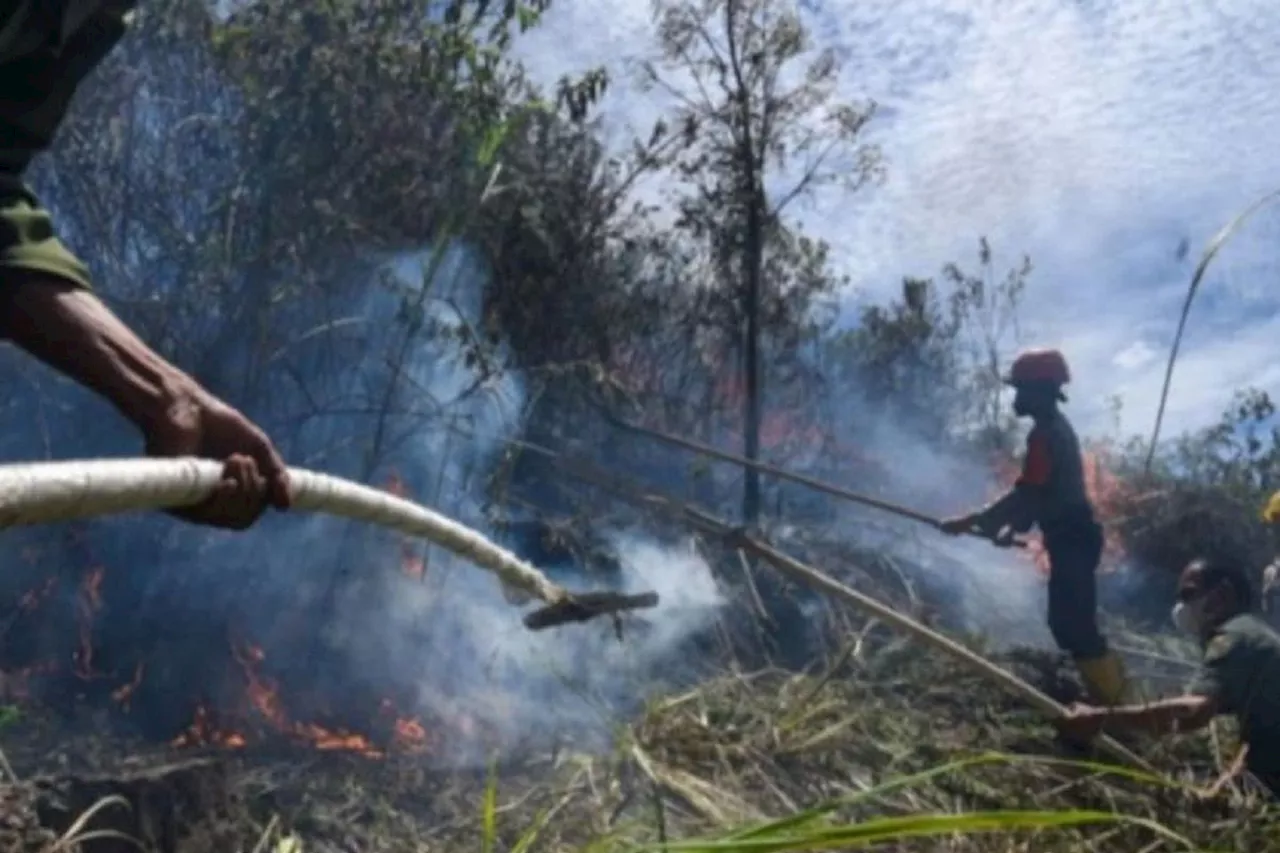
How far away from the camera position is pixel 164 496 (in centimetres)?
124

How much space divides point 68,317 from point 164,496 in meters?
0.43

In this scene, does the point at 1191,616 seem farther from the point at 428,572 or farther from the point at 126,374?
the point at 126,374

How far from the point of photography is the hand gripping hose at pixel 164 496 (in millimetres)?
958

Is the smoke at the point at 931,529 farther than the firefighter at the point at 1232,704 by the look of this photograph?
Yes

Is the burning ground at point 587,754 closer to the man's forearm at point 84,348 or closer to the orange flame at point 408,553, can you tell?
the orange flame at point 408,553

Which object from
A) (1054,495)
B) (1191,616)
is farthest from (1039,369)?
(1191,616)

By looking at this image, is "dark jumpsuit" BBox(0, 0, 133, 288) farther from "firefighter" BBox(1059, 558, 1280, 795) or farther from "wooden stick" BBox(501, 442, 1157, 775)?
"firefighter" BBox(1059, 558, 1280, 795)

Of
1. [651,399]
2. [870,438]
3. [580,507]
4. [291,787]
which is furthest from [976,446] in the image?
[291,787]

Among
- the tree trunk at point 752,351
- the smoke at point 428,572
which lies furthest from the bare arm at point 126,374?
the tree trunk at point 752,351

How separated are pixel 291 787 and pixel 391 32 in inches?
172

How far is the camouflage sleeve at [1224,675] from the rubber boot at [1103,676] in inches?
81.0

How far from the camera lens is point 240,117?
7.60 meters

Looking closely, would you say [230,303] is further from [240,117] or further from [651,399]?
[651,399]

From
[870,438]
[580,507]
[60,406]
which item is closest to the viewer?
[60,406]
